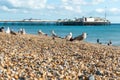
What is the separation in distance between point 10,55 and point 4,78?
13.3ft

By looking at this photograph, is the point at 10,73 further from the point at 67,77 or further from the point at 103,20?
Result: the point at 103,20

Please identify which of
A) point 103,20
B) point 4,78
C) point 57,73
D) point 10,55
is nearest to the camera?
point 4,78

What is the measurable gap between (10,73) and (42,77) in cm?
83

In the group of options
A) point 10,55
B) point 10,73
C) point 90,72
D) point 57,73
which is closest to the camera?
point 10,73

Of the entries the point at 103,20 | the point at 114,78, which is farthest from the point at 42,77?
the point at 103,20

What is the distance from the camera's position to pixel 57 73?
1083cm

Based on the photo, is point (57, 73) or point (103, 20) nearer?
point (57, 73)

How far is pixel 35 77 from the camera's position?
10078 millimetres

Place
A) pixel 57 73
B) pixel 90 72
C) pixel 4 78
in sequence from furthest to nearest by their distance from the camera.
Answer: pixel 90 72 → pixel 57 73 → pixel 4 78

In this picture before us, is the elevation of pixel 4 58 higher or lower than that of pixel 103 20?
higher

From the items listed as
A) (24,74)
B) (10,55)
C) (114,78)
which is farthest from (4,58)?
(114,78)

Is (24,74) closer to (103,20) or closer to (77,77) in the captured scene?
(77,77)

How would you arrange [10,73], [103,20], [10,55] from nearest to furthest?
[10,73]
[10,55]
[103,20]

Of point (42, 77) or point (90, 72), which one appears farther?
point (90, 72)
